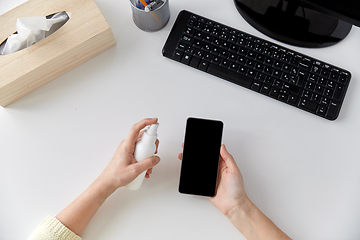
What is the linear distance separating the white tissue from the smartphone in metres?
0.40

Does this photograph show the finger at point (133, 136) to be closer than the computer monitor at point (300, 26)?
Yes

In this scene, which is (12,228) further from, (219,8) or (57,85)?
(219,8)

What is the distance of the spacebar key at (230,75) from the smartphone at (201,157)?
13 cm

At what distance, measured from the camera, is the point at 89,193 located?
632mm

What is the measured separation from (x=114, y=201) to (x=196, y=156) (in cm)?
21

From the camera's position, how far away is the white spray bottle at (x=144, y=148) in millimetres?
588

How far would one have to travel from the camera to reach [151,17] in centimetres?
70

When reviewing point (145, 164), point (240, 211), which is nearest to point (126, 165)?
point (145, 164)

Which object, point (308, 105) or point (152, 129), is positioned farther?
point (308, 105)

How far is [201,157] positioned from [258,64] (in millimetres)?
267

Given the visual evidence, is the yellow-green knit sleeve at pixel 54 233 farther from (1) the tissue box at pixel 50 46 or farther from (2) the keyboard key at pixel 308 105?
(2) the keyboard key at pixel 308 105

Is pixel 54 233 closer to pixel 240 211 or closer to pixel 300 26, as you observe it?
pixel 240 211

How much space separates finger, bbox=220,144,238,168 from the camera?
2.09 ft

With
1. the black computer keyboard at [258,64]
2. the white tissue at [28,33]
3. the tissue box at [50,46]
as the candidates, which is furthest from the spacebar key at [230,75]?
the white tissue at [28,33]
